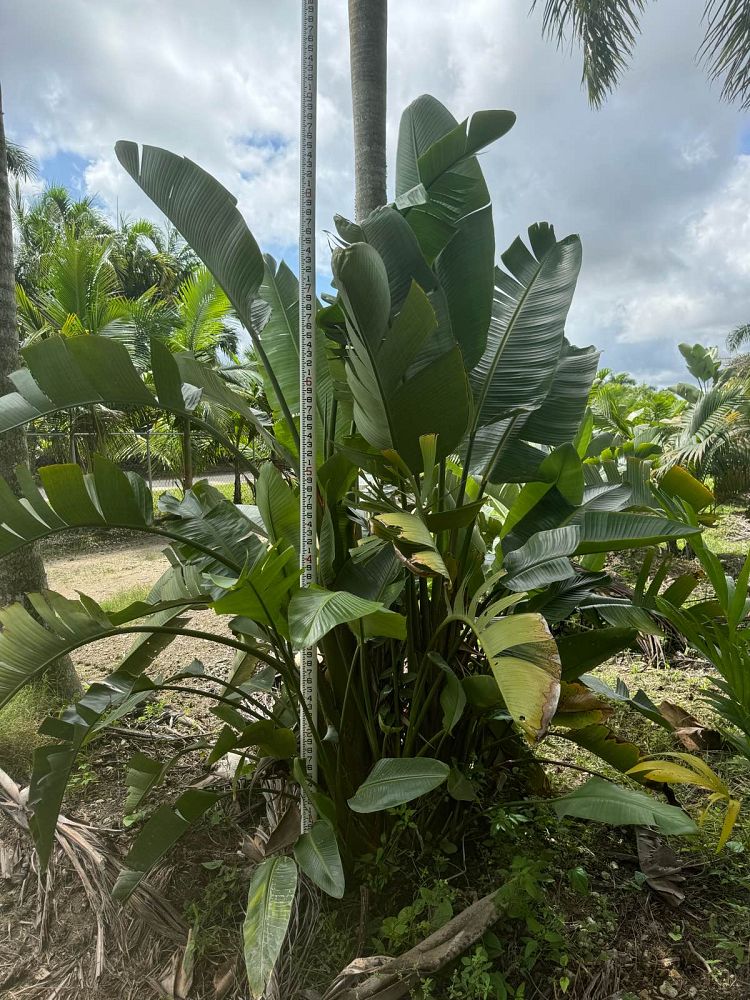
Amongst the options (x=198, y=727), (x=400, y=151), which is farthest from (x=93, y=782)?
(x=400, y=151)

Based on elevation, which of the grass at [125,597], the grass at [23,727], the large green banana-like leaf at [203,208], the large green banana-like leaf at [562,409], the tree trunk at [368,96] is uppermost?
the tree trunk at [368,96]

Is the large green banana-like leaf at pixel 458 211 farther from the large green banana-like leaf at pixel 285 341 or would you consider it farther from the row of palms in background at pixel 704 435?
the row of palms in background at pixel 704 435

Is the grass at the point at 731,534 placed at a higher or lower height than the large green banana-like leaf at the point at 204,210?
lower

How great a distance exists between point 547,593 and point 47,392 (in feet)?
4.84

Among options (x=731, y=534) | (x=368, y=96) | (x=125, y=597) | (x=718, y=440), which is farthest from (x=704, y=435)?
(x=125, y=597)

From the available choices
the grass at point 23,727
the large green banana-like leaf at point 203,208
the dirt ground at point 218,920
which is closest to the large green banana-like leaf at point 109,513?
the large green banana-like leaf at point 203,208

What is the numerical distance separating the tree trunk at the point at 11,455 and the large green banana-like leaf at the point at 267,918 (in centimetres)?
174

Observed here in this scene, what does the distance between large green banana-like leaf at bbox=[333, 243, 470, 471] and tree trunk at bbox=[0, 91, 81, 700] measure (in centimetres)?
192

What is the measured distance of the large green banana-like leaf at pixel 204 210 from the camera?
1.67m

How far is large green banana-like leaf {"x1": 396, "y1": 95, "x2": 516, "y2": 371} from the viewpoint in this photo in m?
1.67

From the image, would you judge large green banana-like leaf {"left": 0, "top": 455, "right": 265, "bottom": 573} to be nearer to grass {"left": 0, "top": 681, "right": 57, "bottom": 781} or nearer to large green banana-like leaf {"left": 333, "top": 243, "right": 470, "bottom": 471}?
large green banana-like leaf {"left": 333, "top": 243, "right": 470, "bottom": 471}

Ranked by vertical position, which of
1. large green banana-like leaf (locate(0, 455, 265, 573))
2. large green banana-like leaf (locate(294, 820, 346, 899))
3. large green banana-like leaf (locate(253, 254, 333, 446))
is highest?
large green banana-like leaf (locate(253, 254, 333, 446))

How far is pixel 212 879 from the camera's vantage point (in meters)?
1.80

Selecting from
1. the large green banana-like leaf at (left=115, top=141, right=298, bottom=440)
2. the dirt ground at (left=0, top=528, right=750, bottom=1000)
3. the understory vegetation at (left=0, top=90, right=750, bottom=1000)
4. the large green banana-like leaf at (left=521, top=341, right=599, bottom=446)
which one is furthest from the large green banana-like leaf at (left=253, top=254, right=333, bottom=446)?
the dirt ground at (left=0, top=528, right=750, bottom=1000)
